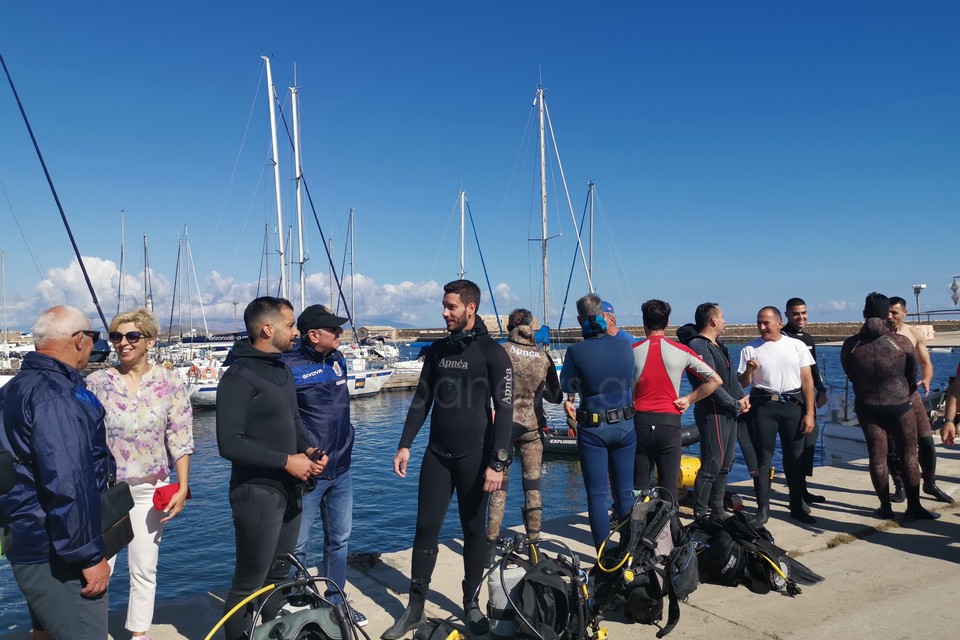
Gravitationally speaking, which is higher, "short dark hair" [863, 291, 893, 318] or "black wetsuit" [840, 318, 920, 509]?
"short dark hair" [863, 291, 893, 318]

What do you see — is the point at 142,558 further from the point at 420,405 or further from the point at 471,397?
the point at 471,397

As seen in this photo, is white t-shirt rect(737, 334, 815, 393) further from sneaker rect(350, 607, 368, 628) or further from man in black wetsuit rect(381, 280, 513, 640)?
sneaker rect(350, 607, 368, 628)

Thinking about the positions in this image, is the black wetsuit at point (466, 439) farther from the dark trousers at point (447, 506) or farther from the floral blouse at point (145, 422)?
the floral blouse at point (145, 422)

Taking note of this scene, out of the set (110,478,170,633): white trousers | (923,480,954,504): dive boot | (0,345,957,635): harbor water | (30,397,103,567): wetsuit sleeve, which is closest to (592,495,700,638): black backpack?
(110,478,170,633): white trousers

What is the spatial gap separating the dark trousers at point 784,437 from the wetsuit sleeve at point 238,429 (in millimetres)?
4528

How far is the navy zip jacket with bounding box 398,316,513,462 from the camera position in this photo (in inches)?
148

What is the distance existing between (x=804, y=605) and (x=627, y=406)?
165 centimetres

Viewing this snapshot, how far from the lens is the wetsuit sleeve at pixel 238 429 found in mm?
3037

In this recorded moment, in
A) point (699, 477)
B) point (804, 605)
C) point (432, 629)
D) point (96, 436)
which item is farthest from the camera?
point (699, 477)

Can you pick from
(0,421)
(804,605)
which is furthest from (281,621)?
(804,605)

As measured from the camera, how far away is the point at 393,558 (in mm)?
4996

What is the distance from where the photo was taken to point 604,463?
4.55m

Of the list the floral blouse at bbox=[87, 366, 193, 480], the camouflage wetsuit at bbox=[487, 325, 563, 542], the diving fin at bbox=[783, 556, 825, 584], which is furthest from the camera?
the camouflage wetsuit at bbox=[487, 325, 563, 542]

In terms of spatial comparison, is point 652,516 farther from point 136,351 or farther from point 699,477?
point 136,351
